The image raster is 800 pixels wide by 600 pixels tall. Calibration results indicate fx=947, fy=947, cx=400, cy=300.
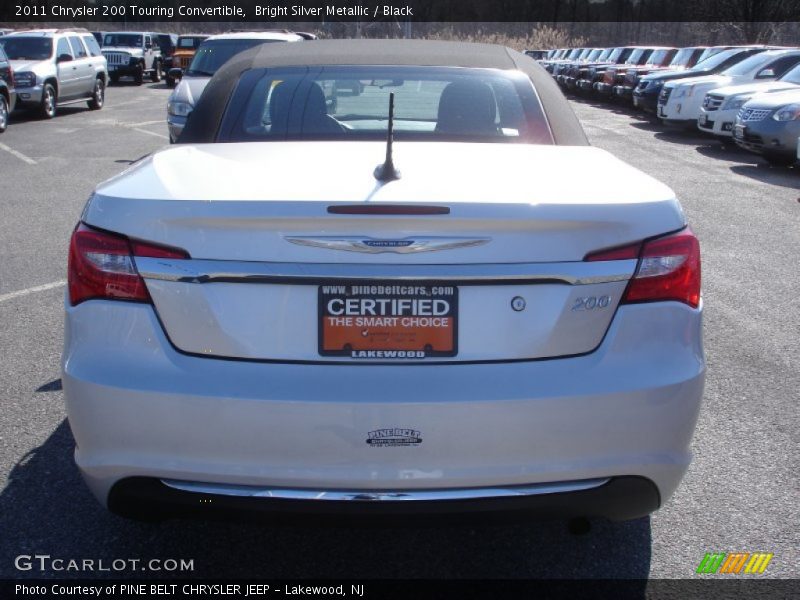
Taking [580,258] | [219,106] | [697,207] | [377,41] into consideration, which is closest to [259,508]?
[580,258]

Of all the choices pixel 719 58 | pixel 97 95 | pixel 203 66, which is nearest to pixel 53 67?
pixel 97 95

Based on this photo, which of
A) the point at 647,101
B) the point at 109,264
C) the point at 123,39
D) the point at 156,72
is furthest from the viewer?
the point at 123,39

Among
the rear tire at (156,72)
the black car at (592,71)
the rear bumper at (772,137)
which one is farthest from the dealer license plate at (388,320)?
the rear tire at (156,72)

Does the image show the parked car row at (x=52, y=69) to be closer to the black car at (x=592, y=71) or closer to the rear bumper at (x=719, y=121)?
the rear bumper at (x=719, y=121)

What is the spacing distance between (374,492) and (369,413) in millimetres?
233

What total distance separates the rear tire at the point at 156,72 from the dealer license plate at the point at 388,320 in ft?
122

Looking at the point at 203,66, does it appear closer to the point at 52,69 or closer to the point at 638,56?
the point at 52,69

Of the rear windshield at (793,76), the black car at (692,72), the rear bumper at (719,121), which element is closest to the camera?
the rear windshield at (793,76)

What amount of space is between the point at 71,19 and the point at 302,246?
7000cm

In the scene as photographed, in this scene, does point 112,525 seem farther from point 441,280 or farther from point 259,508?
point 441,280

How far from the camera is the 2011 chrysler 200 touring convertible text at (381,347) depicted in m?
2.51

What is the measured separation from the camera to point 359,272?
2.51 meters

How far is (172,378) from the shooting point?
2.55 meters

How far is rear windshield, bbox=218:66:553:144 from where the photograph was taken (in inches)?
153
